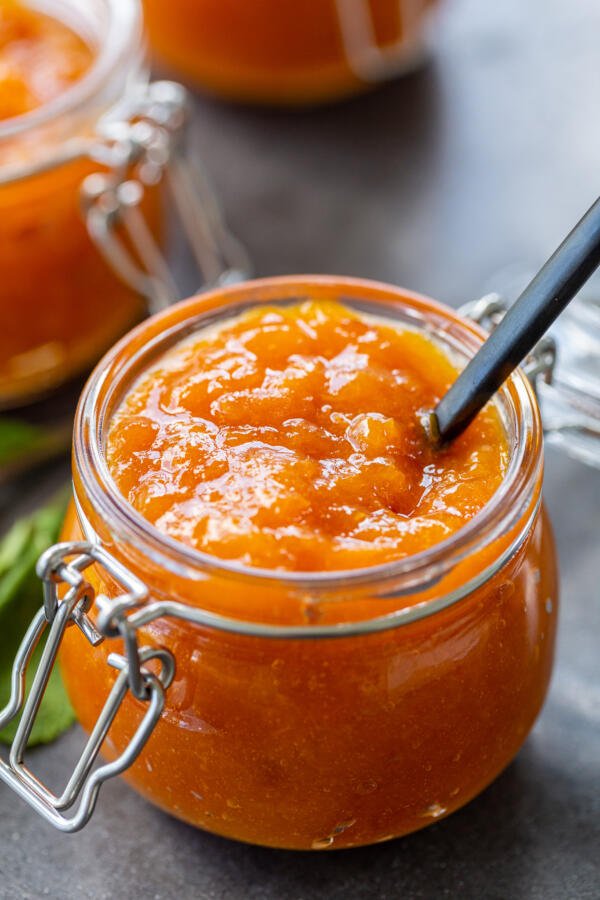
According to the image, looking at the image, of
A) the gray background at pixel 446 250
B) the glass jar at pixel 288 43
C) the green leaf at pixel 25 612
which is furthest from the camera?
the glass jar at pixel 288 43

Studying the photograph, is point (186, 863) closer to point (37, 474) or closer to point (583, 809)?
point (583, 809)

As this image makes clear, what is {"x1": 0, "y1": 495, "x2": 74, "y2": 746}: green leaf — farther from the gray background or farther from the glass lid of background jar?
the glass lid of background jar

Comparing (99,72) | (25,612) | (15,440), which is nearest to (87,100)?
(99,72)

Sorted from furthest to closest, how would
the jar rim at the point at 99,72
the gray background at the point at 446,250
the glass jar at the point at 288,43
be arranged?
the glass jar at the point at 288,43 → the jar rim at the point at 99,72 → the gray background at the point at 446,250

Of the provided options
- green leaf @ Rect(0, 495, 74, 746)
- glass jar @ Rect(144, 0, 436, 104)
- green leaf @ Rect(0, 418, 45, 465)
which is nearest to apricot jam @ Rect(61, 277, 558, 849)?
green leaf @ Rect(0, 495, 74, 746)

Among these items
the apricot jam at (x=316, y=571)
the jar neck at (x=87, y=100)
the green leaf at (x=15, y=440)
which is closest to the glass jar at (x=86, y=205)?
the jar neck at (x=87, y=100)

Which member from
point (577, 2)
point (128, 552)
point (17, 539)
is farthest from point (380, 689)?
point (577, 2)

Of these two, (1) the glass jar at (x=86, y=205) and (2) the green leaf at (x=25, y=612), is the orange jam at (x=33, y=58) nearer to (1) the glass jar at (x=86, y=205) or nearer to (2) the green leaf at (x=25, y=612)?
(1) the glass jar at (x=86, y=205)
